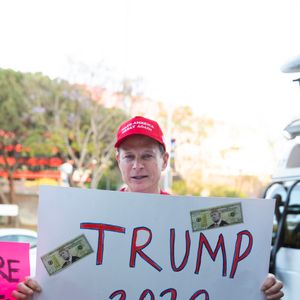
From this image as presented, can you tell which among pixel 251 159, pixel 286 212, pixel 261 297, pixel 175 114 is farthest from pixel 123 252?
pixel 251 159

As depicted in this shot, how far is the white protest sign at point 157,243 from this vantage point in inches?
76.4

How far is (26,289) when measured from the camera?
74.3 inches

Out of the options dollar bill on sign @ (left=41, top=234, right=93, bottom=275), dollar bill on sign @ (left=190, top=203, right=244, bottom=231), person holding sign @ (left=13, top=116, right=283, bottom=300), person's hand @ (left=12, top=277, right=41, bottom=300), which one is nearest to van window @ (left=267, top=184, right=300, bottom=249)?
person holding sign @ (left=13, top=116, right=283, bottom=300)

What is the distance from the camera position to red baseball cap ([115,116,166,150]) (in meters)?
2.26

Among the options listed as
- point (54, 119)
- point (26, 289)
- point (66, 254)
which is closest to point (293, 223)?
point (66, 254)

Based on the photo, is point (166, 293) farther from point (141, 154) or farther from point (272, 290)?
point (141, 154)

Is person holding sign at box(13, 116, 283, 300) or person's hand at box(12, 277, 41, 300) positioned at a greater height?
person holding sign at box(13, 116, 283, 300)

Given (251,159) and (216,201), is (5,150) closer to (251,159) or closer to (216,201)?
(251,159)

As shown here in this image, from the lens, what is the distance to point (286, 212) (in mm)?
3746

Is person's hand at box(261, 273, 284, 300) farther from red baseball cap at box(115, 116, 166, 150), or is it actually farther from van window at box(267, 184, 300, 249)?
van window at box(267, 184, 300, 249)

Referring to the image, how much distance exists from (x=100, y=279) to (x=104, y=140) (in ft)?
84.7

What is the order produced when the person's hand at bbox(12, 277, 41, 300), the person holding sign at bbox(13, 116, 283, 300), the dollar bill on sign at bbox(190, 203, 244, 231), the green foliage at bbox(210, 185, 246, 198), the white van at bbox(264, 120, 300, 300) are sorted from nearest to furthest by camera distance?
the person's hand at bbox(12, 277, 41, 300) → the dollar bill on sign at bbox(190, 203, 244, 231) → the person holding sign at bbox(13, 116, 283, 300) → the white van at bbox(264, 120, 300, 300) → the green foliage at bbox(210, 185, 246, 198)

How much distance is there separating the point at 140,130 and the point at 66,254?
1.97 feet

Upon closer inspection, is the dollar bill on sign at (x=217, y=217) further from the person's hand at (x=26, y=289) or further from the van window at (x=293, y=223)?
the van window at (x=293, y=223)
